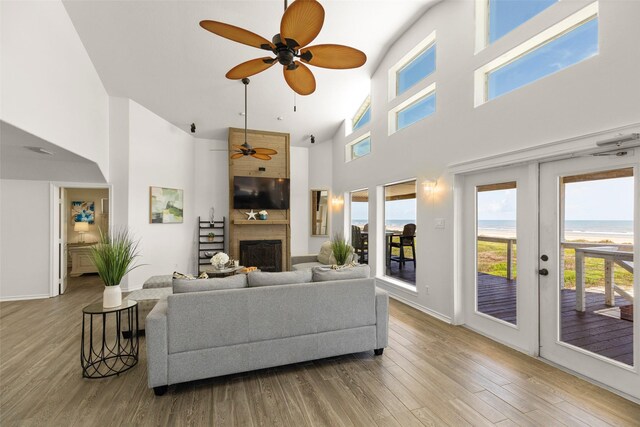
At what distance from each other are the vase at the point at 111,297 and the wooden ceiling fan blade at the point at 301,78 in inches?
97.7

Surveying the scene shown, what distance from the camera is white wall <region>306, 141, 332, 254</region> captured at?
8516 mm

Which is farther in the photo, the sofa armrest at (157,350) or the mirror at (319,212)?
the mirror at (319,212)

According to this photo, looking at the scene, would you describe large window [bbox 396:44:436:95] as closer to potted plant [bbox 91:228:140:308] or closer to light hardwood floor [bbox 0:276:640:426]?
light hardwood floor [bbox 0:276:640:426]

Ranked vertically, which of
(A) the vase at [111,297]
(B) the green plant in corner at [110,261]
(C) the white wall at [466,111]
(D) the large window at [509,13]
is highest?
(D) the large window at [509,13]

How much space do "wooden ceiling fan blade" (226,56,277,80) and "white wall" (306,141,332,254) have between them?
230 inches

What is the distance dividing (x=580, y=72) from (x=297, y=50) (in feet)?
8.15

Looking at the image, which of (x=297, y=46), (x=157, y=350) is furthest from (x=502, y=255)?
(x=157, y=350)

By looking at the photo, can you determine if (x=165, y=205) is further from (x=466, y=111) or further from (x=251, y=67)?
(x=466, y=111)

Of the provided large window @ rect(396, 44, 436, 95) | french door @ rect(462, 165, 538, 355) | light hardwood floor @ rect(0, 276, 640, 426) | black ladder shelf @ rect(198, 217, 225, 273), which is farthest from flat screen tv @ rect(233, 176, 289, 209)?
A: french door @ rect(462, 165, 538, 355)

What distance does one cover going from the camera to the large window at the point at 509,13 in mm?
3059

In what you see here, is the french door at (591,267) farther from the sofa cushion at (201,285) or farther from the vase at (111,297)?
the vase at (111,297)

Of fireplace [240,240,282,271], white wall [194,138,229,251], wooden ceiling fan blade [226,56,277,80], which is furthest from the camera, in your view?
white wall [194,138,229,251]

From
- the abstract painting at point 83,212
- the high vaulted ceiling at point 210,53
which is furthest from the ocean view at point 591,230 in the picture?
the abstract painting at point 83,212

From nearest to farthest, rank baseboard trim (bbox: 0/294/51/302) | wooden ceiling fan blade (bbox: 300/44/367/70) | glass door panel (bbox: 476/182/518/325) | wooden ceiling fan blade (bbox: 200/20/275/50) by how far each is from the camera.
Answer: wooden ceiling fan blade (bbox: 200/20/275/50)
wooden ceiling fan blade (bbox: 300/44/367/70)
glass door panel (bbox: 476/182/518/325)
baseboard trim (bbox: 0/294/51/302)
